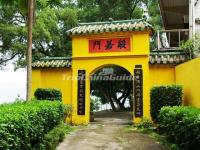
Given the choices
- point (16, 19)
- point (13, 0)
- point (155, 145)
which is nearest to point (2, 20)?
point (16, 19)

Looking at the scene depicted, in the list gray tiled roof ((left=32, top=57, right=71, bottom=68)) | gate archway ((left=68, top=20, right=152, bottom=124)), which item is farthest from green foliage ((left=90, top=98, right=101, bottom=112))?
gray tiled roof ((left=32, top=57, right=71, bottom=68))

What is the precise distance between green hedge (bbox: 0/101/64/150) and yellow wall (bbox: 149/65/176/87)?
5.86 m

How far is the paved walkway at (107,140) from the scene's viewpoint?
11.2m

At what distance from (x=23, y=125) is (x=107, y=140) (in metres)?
5.05

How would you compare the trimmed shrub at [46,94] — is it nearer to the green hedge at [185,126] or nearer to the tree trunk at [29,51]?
the tree trunk at [29,51]

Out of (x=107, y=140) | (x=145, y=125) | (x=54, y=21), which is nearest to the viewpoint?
(x=107, y=140)

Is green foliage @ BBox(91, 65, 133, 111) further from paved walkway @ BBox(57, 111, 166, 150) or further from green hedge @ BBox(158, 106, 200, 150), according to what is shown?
green hedge @ BBox(158, 106, 200, 150)

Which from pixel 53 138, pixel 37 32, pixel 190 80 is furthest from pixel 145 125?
pixel 37 32

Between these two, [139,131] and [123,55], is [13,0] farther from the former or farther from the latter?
[139,131]

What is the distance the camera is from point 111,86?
29.2 metres

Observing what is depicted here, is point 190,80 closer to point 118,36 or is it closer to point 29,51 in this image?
point 118,36

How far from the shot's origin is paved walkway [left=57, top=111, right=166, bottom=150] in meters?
11.2

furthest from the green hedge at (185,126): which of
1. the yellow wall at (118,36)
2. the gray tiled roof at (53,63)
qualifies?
the gray tiled roof at (53,63)

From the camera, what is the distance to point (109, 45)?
1672 cm
